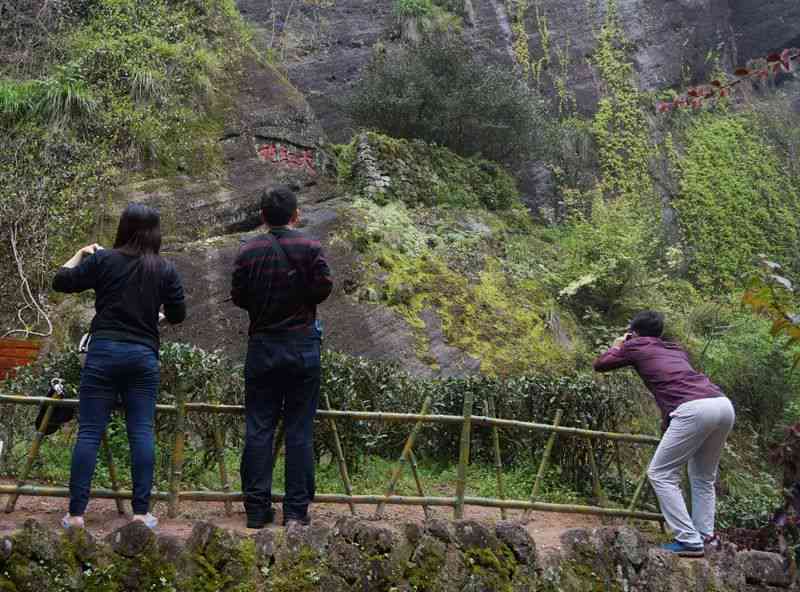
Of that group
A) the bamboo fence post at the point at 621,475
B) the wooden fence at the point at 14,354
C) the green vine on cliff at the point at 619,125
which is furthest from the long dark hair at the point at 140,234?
the green vine on cliff at the point at 619,125

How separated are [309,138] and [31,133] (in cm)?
381

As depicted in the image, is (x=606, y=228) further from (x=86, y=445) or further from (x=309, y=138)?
(x=86, y=445)

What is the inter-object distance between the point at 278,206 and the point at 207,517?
1.83 meters

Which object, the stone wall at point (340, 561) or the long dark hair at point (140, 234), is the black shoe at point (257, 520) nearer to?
the stone wall at point (340, 561)

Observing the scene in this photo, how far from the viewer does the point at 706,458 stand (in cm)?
581

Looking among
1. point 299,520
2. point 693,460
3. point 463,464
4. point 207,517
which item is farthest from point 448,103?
point 299,520

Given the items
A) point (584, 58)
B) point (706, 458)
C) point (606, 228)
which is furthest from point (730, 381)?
point (584, 58)

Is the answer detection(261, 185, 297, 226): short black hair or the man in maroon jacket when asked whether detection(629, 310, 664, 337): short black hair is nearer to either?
the man in maroon jacket

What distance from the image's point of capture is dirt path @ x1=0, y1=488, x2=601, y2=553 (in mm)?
4676

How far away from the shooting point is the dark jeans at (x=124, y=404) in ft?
14.6

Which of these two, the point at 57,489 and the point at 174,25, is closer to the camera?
the point at 57,489

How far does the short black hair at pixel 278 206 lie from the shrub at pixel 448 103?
9.63 metres

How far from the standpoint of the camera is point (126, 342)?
4555mm

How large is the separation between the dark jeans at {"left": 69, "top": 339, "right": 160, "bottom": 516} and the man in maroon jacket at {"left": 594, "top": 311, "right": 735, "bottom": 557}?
9.79 feet
